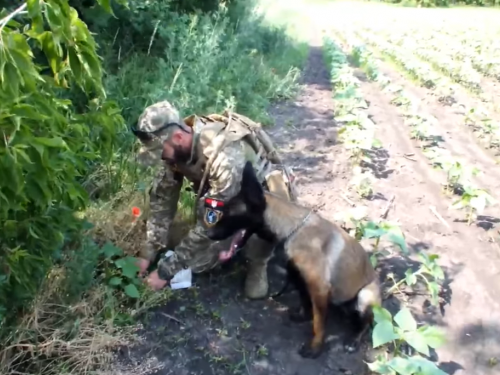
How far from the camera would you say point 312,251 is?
373cm

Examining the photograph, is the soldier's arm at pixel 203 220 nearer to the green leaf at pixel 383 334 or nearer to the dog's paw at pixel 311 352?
the dog's paw at pixel 311 352

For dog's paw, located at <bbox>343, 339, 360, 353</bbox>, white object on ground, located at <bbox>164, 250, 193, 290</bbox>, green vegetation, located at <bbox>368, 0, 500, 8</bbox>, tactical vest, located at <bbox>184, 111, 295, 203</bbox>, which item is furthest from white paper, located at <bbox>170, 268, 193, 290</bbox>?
green vegetation, located at <bbox>368, 0, 500, 8</bbox>

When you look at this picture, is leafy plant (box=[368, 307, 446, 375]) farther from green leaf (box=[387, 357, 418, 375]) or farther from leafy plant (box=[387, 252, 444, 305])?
leafy plant (box=[387, 252, 444, 305])

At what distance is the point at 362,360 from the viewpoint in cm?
380

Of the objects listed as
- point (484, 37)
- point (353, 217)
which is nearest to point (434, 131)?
point (353, 217)

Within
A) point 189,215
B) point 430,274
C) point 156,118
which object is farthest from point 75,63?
point 430,274

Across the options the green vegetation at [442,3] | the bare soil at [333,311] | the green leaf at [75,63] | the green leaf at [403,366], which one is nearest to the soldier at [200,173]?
the bare soil at [333,311]

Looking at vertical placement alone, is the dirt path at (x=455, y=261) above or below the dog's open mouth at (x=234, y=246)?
below

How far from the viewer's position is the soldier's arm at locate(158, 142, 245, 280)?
3816 millimetres

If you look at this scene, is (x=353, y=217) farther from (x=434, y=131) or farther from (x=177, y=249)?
(x=434, y=131)

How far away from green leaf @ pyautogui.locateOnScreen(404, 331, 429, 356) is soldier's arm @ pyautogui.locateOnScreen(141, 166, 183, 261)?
1.92m

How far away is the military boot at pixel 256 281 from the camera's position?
430 cm

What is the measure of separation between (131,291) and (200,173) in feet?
3.15

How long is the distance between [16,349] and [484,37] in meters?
20.4
